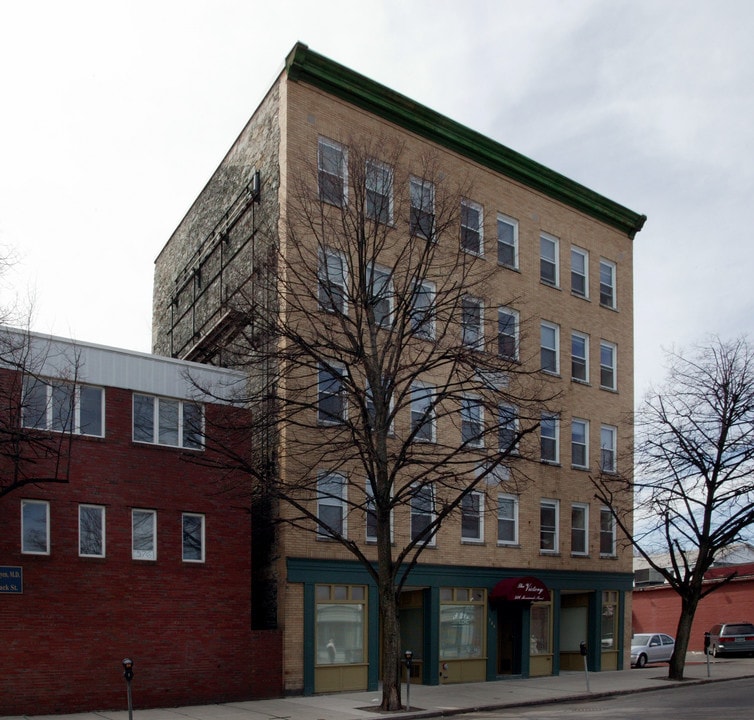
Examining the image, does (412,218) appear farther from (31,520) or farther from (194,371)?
(31,520)

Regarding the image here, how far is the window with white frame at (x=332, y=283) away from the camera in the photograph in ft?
70.3

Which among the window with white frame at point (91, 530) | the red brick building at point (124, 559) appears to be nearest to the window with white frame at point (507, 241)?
the red brick building at point (124, 559)

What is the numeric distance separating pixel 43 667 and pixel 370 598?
346 inches

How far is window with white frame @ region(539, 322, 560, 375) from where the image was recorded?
103 feet

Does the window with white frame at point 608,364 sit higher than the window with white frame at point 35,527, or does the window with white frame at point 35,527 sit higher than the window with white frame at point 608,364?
the window with white frame at point 608,364

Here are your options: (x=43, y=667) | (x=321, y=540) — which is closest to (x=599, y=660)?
(x=321, y=540)

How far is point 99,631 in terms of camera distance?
20016mm

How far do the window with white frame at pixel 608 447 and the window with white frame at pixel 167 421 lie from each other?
1567cm

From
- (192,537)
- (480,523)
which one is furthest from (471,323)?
(192,537)

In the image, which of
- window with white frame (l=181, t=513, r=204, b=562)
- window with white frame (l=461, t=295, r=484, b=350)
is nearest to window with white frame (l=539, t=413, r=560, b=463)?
window with white frame (l=461, t=295, r=484, b=350)

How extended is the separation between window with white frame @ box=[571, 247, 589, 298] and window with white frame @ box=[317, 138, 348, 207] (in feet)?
35.2

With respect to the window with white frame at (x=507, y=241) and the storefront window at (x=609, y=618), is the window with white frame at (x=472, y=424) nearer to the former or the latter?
the window with white frame at (x=507, y=241)

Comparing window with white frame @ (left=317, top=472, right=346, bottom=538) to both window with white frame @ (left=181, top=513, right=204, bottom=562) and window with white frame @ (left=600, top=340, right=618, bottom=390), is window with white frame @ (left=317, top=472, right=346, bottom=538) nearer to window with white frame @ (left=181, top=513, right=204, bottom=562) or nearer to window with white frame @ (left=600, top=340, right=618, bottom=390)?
window with white frame @ (left=181, top=513, right=204, bottom=562)

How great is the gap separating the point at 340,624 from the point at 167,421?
267 inches
